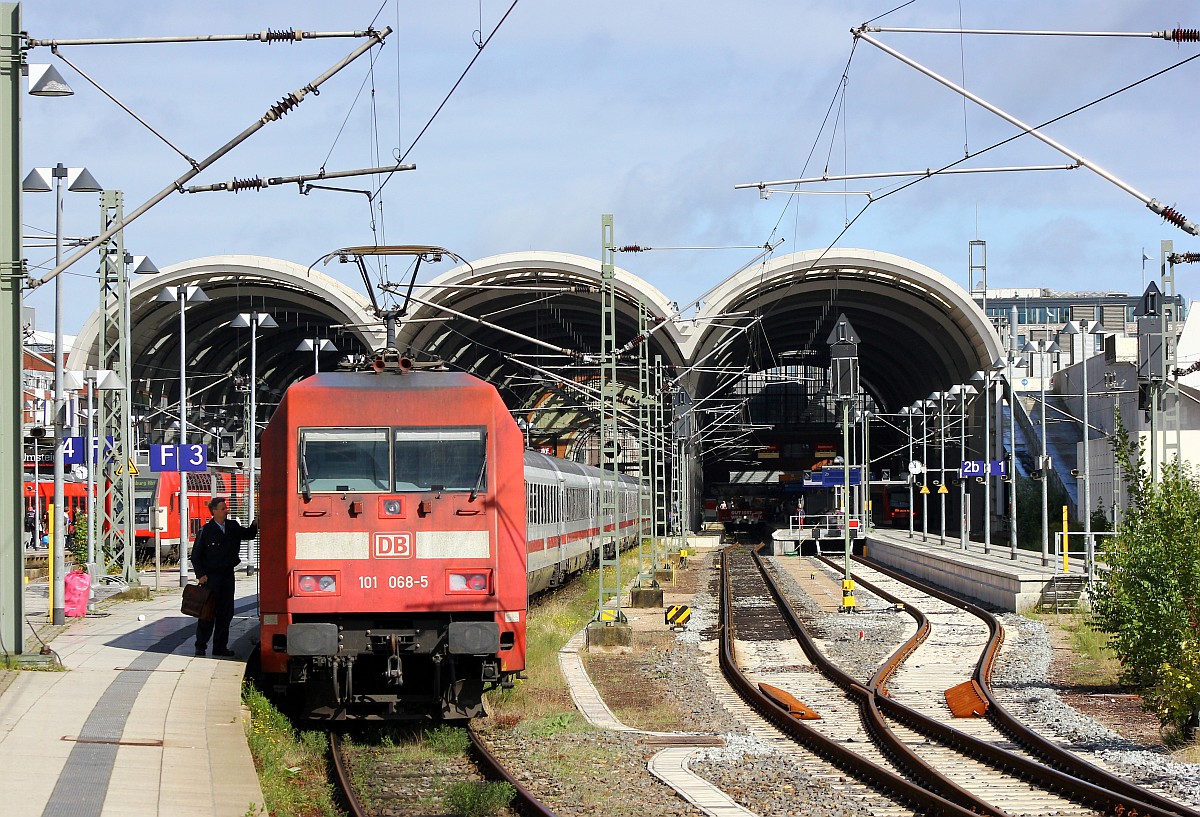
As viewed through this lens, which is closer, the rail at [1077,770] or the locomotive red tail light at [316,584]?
the rail at [1077,770]

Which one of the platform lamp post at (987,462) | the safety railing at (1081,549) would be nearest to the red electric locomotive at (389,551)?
the safety railing at (1081,549)

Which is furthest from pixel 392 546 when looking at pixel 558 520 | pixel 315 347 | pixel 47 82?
pixel 315 347

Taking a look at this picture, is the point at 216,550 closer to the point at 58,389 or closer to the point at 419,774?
the point at 419,774

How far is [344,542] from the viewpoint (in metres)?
12.5

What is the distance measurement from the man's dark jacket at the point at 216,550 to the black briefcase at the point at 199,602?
0.97ft

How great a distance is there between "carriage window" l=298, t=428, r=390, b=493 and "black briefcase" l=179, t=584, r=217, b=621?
3417 millimetres

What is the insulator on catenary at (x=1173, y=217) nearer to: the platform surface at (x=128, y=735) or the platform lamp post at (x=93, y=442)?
the platform surface at (x=128, y=735)

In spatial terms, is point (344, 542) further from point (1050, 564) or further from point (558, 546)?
point (1050, 564)

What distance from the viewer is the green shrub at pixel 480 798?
963cm

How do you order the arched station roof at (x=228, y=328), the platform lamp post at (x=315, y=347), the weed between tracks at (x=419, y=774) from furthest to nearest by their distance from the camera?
1. the arched station roof at (x=228, y=328)
2. the platform lamp post at (x=315, y=347)
3. the weed between tracks at (x=419, y=774)

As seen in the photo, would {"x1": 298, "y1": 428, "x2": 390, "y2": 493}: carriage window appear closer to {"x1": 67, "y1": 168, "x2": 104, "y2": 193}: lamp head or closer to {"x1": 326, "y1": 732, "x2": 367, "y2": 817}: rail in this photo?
{"x1": 326, "y1": 732, "x2": 367, "y2": 817}: rail

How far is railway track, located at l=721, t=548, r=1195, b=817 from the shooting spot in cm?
1013

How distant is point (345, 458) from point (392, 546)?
2.96ft

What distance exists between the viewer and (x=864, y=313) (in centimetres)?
7256
